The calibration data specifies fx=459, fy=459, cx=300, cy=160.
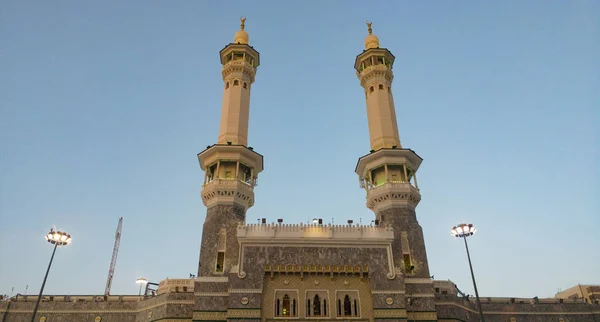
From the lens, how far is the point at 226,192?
4097 centimetres

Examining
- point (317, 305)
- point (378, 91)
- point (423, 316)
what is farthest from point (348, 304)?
point (378, 91)

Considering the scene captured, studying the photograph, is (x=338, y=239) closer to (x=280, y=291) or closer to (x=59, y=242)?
(x=280, y=291)

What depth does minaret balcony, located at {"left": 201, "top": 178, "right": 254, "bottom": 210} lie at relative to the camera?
1607 inches

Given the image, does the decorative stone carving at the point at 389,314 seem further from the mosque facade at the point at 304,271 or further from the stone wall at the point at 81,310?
the stone wall at the point at 81,310

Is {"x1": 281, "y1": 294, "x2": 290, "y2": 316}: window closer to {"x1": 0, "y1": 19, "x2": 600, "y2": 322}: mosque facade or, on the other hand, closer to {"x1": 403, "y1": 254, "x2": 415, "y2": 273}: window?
{"x1": 0, "y1": 19, "x2": 600, "y2": 322}: mosque facade

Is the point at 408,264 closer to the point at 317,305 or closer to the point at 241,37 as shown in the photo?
the point at 317,305

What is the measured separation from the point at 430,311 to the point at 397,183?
12.0m

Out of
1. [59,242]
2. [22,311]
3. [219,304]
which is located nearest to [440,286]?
[219,304]

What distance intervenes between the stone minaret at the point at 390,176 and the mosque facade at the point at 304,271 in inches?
3.9

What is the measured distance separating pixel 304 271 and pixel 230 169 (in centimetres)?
1299

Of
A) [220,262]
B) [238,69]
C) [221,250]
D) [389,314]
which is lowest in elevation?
[389,314]

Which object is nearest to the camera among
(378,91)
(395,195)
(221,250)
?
(221,250)

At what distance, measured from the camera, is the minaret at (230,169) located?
3792cm

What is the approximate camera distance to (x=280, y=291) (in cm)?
3466
